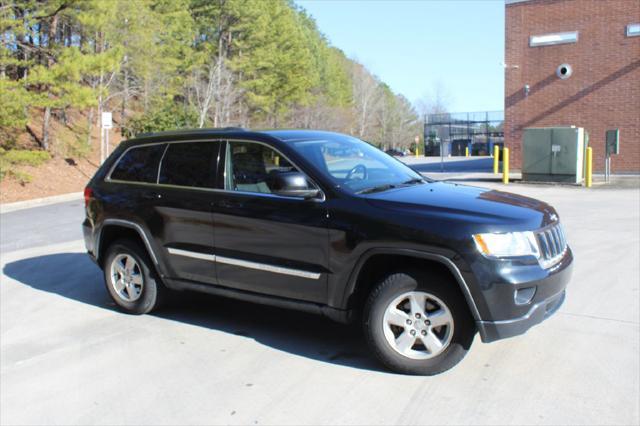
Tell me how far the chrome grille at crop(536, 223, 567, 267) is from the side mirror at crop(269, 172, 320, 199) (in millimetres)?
1651

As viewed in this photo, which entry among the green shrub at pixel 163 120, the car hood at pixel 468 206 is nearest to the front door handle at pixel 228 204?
the car hood at pixel 468 206

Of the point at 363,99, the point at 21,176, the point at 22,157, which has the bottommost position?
the point at 21,176

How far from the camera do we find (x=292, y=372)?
446cm

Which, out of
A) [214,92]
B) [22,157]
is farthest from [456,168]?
[22,157]

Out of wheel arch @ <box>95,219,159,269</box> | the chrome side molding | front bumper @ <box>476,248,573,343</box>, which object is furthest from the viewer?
wheel arch @ <box>95,219,159,269</box>

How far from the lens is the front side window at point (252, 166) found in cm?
506

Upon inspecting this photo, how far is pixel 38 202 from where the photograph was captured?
62.9 feet

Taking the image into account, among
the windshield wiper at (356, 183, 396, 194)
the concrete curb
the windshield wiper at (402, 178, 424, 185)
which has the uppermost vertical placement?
the windshield wiper at (402, 178, 424, 185)

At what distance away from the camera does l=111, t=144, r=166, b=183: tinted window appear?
19.2 feet

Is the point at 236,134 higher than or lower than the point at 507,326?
higher

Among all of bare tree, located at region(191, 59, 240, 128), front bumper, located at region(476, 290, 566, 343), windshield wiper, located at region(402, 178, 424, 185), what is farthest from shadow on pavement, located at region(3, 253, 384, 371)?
bare tree, located at region(191, 59, 240, 128)

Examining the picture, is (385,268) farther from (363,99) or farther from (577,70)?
(363,99)

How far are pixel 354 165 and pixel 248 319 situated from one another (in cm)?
182

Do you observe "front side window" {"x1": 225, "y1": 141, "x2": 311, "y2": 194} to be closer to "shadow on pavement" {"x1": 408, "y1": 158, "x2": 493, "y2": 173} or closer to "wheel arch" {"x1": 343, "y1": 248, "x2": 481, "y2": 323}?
"wheel arch" {"x1": 343, "y1": 248, "x2": 481, "y2": 323}
